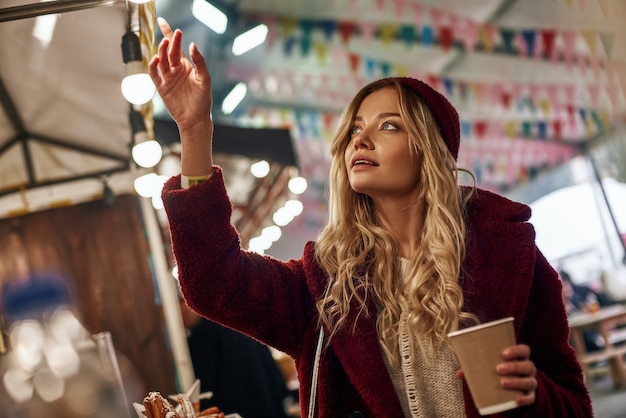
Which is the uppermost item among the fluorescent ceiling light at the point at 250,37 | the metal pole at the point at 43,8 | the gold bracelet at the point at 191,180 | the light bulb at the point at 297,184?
the fluorescent ceiling light at the point at 250,37

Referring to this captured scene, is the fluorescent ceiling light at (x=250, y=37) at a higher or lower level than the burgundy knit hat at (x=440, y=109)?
higher

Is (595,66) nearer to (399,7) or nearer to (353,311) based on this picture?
(399,7)

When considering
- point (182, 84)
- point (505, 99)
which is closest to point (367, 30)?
point (505, 99)

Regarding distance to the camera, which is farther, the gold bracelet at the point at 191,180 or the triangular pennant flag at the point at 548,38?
the triangular pennant flag at the point at 548,38

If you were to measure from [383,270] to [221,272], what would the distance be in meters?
0.54

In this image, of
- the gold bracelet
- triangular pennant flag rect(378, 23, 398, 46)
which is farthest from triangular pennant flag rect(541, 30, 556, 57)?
the gold bracelet

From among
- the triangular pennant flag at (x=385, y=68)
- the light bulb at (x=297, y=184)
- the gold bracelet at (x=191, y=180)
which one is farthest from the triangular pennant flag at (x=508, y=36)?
the gold bracelet at (x=191, y=180)

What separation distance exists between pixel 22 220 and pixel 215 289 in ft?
14.9

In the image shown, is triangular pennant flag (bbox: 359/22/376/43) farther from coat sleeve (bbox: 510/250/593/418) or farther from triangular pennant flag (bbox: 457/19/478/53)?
coat sleeve (bbox: 510/250/593/418)

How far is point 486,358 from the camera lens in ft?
4.00

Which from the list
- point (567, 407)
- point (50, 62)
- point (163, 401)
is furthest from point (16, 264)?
point (567, 407)

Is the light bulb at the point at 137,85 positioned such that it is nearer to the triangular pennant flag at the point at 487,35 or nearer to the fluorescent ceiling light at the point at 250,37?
the fluorescent ceiling light at the point at 250,37

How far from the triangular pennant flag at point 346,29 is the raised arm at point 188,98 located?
5794 millimetres

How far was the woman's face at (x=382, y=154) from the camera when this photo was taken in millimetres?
1821
